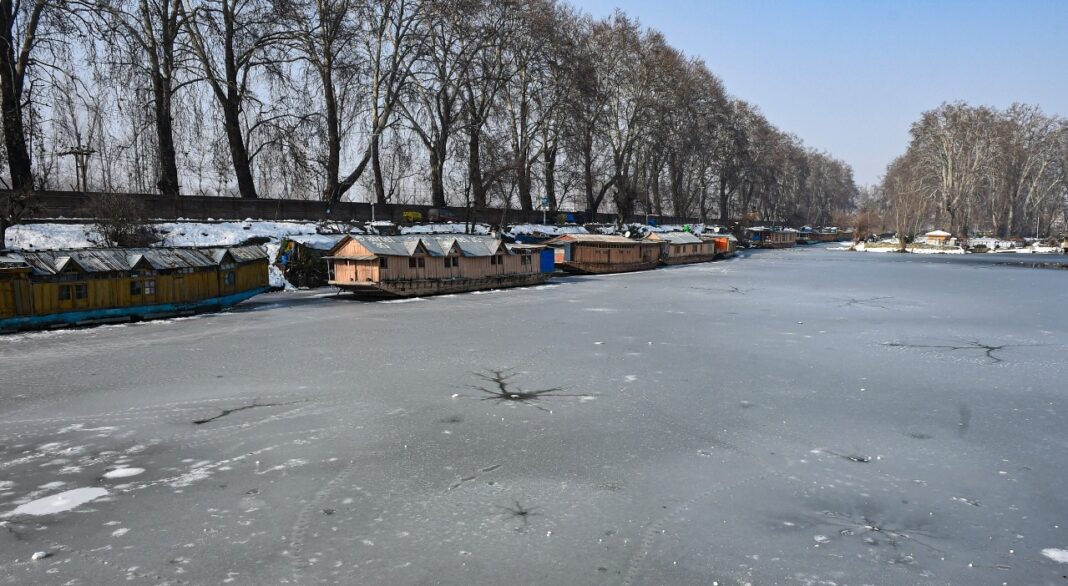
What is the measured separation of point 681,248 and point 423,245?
1378 inches

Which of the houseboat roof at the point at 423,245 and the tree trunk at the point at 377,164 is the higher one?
the tree trunk at the point at 377,164

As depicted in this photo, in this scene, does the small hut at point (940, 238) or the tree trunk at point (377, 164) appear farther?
the small hut at point (940, 238)

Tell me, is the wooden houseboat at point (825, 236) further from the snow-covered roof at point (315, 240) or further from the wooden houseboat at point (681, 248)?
the snow-covered roof at point (315, 240)

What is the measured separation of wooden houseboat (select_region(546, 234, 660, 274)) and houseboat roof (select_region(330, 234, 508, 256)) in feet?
33.0

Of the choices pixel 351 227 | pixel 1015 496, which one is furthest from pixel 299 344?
pixel 351 227

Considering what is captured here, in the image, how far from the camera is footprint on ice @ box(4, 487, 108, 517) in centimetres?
622

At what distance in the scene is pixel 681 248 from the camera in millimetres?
56844

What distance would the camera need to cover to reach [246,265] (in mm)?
24500

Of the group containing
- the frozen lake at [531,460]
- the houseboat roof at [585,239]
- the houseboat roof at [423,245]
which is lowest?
the frozen lake at [531,460]

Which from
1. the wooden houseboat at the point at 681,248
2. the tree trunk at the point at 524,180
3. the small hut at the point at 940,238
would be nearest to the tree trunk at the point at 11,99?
the tree trunk at the point at 524,180

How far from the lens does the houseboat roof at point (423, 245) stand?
25.7 metres

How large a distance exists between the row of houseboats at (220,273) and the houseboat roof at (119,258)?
0.03 meters

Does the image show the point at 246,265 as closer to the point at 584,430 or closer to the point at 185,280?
the point at 185,280

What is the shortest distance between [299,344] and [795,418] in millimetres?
11786
